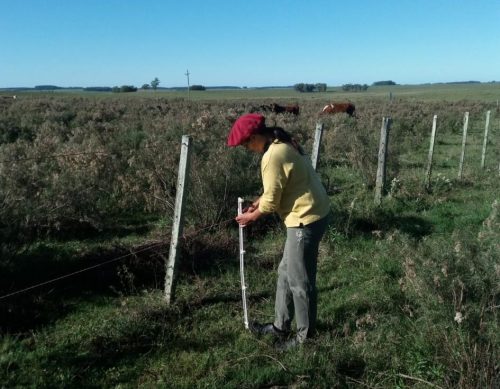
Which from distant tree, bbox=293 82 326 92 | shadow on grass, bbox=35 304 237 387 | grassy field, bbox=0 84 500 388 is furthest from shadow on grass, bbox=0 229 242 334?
distant tree, bbox=293 82 326 92

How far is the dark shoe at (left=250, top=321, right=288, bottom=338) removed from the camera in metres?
4.27

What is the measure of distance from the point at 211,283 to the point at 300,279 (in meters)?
1.68

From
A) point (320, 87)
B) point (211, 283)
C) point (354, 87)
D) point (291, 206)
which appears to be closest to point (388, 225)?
point (211, 283)

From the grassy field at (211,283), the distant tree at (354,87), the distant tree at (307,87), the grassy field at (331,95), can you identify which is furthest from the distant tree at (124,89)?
the grassy field at (211,283)

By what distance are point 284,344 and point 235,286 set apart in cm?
135

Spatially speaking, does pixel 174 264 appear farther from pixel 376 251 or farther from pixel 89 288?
pixel 376 251

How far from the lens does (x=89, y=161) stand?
802 cm

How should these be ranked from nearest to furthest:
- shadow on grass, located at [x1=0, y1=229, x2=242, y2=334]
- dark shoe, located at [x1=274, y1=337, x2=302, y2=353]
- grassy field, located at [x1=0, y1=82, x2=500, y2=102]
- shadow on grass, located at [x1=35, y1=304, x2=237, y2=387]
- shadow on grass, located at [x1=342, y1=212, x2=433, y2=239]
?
shadow on grass, located at [x1=35, y1=304, x2=237, y2=387]
dark shoe, located at [x1=274, y1=337, x2=302, y2=353]
shadow on grass, located at [x1=0, y1=229, x2=242, y2=334]
shadow on grass, located at [x1=342, y1=212, x2=433, y2=239]
grassy field, located at [x1=0, y1=82, x2=500, y2=102]

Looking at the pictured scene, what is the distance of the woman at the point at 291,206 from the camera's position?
3629 mm

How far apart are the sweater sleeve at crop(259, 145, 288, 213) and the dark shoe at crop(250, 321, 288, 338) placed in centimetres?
120

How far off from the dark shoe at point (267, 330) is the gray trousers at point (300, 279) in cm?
4

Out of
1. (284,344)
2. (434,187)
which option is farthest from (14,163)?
(434,187)

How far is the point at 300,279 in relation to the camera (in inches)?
156

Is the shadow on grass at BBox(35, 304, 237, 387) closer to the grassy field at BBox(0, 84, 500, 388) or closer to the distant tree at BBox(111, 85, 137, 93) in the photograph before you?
the grassy field at BBox(0, 84, 500, 388)
